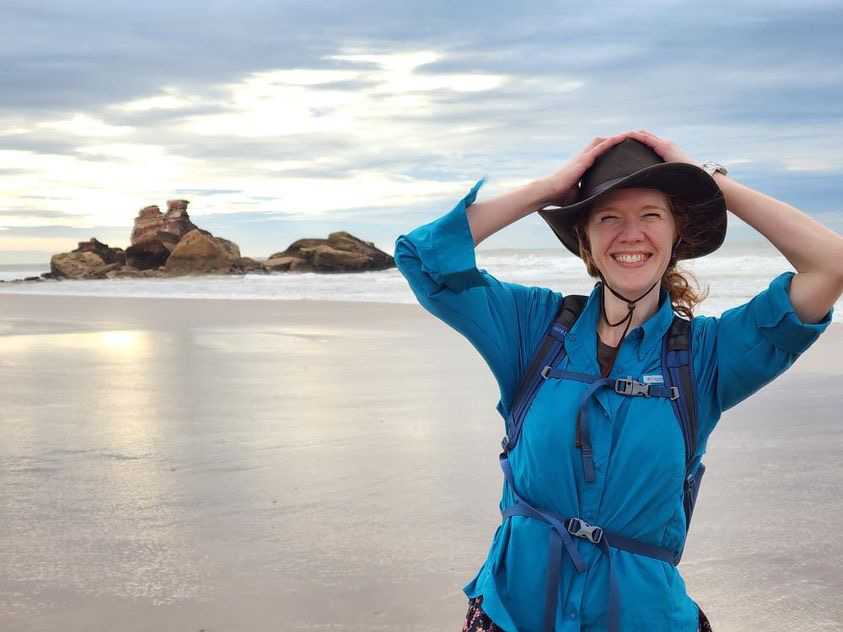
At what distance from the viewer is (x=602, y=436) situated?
2.24 metres

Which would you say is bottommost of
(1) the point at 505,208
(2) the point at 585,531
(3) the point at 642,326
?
(2) the point at 585,531

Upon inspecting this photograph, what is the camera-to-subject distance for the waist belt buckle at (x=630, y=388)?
2.26 meters

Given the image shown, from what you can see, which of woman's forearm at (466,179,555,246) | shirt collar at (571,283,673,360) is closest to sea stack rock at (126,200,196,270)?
woman's forearm at (466,179,555,246)

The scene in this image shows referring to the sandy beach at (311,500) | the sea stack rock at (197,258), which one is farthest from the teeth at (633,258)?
the sea stack rock at (197,258)

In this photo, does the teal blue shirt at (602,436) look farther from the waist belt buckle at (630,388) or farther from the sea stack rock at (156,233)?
the sea stack rock at (156,233)

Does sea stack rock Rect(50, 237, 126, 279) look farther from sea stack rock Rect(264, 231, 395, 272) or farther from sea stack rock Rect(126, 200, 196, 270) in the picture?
sea stack rock Rect(264, 231, 395, 272)

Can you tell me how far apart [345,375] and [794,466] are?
476 cm

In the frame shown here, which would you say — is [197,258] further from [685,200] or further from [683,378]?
[683,378]

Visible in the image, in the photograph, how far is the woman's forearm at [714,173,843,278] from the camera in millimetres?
2381

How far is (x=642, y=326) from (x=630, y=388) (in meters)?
0.20

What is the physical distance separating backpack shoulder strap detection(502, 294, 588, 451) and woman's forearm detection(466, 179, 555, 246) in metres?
0.29

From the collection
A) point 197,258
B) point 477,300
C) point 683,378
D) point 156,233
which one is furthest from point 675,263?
point 156,233

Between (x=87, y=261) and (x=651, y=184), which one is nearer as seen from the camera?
(x=651, y=184)

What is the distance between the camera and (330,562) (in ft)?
14.4
